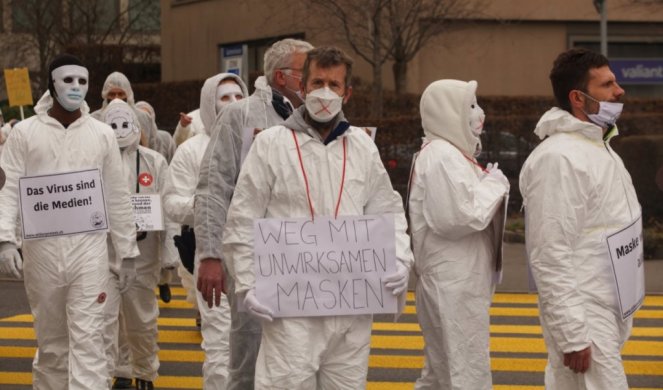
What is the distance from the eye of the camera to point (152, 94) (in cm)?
3528

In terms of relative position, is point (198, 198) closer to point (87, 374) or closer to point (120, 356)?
point (87, 374)

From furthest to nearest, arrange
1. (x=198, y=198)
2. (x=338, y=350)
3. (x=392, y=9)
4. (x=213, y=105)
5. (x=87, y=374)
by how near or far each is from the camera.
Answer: (x=392, y=9) → (x=213, y=105) → (x=87, y=374) → (x=198, y=198) → (x=338, y=350)

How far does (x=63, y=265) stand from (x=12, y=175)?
23.4 inches

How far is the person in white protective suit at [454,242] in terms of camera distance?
22.1 feet

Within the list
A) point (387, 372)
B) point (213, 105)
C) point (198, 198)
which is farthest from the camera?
point (387, 372)

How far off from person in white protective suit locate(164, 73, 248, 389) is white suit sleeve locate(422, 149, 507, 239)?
1.94 meters

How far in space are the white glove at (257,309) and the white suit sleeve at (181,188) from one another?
9.76 ft

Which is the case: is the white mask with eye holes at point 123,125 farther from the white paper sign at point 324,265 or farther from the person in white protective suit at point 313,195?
the white paper sign at point 324,265

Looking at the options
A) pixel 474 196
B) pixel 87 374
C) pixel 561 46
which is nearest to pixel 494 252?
pixel 474 196

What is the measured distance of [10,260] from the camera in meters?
7.76

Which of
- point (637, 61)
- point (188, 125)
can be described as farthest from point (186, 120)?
point (637, 61)

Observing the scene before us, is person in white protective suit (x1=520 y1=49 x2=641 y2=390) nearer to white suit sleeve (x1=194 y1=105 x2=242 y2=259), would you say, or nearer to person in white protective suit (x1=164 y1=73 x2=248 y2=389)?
white suit sleeve (x1=194 y1=105 x2=242 y2=259)

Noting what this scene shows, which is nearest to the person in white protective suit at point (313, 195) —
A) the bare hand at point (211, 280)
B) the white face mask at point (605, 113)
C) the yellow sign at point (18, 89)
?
the bare hand at point (211, 280)

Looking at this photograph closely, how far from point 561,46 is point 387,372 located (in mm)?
25236
